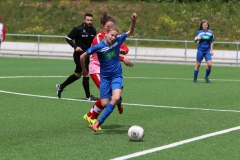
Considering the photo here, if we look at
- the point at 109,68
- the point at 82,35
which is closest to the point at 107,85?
Result: the point at 109,68

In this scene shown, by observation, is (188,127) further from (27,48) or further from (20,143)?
(27,48)

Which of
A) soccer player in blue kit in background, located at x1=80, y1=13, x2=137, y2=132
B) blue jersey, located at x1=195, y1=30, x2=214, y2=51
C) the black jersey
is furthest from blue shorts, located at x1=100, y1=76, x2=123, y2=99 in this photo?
blue jersey, located at x1=195, y1=30, x2=214, y2=51

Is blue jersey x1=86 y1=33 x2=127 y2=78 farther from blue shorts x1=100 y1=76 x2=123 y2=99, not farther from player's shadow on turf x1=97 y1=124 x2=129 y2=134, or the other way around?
player's shadow on turf x1=97 y1=124 x2=129 y2=134

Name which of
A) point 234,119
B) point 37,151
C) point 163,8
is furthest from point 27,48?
point 37,151

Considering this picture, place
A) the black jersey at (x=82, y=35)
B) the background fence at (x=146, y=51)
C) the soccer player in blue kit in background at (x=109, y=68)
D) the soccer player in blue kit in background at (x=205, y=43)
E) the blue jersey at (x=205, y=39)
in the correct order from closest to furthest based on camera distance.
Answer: the soccer player in blue kit in background at (x=109, y=68), the black jersey at (x=82, y=35), the soccer player in blue kit in background at (x=205, y=43), the blue jersey at (x=205, y=39), the background fence at (x=146, y=51)

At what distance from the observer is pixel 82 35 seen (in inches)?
565

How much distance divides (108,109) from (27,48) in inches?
1242

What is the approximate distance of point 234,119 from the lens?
11.6 m

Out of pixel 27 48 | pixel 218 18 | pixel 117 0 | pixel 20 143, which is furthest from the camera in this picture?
pixel 117 0

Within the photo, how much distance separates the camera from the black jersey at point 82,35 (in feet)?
46.8

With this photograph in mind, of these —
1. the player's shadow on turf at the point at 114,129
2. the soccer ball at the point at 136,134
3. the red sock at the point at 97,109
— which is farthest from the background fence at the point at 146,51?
the soccer ball at the point at 136,134

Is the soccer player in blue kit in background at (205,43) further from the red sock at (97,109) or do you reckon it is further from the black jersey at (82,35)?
the red sock at (97,109)

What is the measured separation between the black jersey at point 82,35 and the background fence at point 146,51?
21256mm

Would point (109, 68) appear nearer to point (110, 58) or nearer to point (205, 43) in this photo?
point (110, 58)
